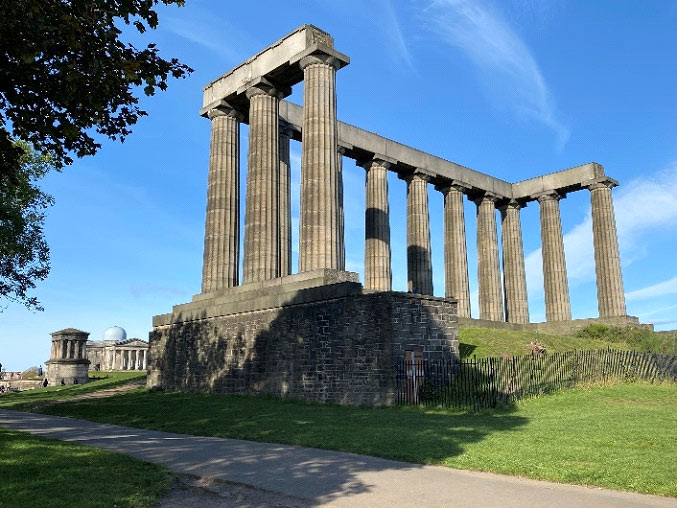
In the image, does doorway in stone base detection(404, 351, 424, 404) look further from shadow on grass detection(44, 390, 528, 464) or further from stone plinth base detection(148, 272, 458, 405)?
shadow on grass detection(44, 390, 528, 464)

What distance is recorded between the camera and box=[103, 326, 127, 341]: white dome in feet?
425

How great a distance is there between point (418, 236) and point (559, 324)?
13584 mm

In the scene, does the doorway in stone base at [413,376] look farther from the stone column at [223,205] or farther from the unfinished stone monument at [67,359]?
the unfinished stone monument at [67,359]

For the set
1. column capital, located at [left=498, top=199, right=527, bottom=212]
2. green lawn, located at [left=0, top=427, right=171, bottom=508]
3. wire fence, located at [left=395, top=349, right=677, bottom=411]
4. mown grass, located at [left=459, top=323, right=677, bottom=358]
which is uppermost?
column capital, located at [left=498, top=199, right=527, bottom=212]

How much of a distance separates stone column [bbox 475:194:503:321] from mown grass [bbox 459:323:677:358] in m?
6.72

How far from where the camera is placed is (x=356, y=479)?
8742 mm

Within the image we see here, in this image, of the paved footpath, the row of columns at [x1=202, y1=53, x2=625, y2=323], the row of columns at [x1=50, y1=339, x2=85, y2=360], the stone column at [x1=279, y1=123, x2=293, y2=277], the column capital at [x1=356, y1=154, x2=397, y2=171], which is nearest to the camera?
the paved footpath

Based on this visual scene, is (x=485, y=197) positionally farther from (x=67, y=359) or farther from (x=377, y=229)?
(x=67, y=359)

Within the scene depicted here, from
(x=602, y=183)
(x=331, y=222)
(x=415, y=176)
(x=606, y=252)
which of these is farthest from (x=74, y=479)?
(x=602, y=183)

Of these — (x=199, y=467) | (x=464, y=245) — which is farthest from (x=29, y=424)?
(x=464, y=245)

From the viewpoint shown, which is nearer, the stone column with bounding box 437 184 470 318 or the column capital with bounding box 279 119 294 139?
the column capital with bounding box 279 119 294 139

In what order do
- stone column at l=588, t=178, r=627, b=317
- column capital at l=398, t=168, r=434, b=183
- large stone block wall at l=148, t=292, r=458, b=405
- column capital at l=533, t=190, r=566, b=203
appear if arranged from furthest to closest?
column capital at l=533, t=190, r=566, b=203
stone column at l=588, t=178, r=627, b=317
column capital at l=398, t=168, r=434, b=183
large stone block wall at l=148, t=292, r=458, b=405

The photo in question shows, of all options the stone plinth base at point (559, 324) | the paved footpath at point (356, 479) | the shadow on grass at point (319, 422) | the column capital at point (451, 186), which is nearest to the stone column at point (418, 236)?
the column capital at point (451, 186)

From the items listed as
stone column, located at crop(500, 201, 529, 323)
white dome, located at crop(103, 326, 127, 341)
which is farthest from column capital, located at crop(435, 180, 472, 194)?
white dome, located at crop(103, 326, 127, 341)
